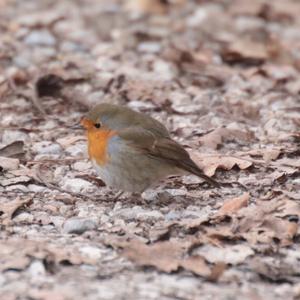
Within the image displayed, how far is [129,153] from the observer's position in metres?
4.73

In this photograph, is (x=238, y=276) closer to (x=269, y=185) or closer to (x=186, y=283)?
(x=186, y=283)

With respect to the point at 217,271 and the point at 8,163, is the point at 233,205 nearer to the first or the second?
the point at 217,271

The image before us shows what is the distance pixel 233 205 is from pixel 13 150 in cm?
156

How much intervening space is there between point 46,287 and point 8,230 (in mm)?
733

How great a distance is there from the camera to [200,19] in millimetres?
8531

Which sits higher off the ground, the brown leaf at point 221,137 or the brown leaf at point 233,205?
the brown leaf at point 233,205

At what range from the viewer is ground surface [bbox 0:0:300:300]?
3.84m

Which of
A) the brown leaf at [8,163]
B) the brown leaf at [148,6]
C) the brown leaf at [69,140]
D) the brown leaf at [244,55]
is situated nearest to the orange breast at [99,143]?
the brown leaf at [8,163]

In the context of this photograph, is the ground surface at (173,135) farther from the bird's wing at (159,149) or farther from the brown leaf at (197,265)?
the bird's wing at (159,149)

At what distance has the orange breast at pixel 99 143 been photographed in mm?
4727

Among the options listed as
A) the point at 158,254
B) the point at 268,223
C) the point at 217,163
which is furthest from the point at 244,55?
the point at 158,254

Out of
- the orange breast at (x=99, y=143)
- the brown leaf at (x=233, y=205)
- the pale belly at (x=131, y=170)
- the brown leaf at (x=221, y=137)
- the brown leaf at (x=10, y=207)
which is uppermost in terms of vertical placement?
the orange breast at (x=99, y=143)

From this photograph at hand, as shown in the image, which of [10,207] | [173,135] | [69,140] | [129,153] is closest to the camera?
[10,207]

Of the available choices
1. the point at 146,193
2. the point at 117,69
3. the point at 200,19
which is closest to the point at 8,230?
the point at 146,193
